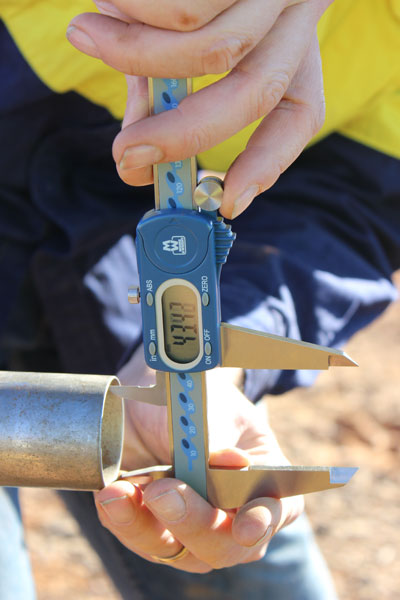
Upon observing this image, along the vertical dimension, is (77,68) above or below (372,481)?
above

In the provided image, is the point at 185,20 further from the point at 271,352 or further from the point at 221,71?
the point at 271,352

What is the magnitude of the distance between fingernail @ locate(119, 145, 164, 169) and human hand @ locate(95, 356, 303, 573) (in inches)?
11.9

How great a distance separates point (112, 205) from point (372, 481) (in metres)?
1.32

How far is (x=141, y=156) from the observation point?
613 millimetres

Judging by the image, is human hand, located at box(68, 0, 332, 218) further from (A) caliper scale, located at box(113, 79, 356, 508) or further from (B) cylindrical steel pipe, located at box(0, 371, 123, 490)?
(B) cylindrical steel pipe, located at box(0, 371, 123, 490)

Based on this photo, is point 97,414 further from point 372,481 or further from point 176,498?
point 372,481

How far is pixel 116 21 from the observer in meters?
0.59

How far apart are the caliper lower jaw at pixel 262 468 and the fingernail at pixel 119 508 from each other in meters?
0.04

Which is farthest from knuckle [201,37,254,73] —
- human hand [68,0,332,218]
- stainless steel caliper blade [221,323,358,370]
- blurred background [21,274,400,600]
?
blurred background [21,274,400,600]

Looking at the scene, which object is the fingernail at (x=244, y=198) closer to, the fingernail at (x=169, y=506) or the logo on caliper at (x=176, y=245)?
the logo on caliper at (x=176, y=245)

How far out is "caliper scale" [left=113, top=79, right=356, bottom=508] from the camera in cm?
65

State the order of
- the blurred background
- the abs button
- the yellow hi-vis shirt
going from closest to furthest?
the abs button < the yellow hi-vis shirt < the blurred background

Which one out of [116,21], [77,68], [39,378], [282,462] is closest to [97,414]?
[39,378]

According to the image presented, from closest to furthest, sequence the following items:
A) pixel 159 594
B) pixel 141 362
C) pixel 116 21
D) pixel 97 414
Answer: pixel 116 21, pixel 97 414, pixel 141 362, pixel 159 594
